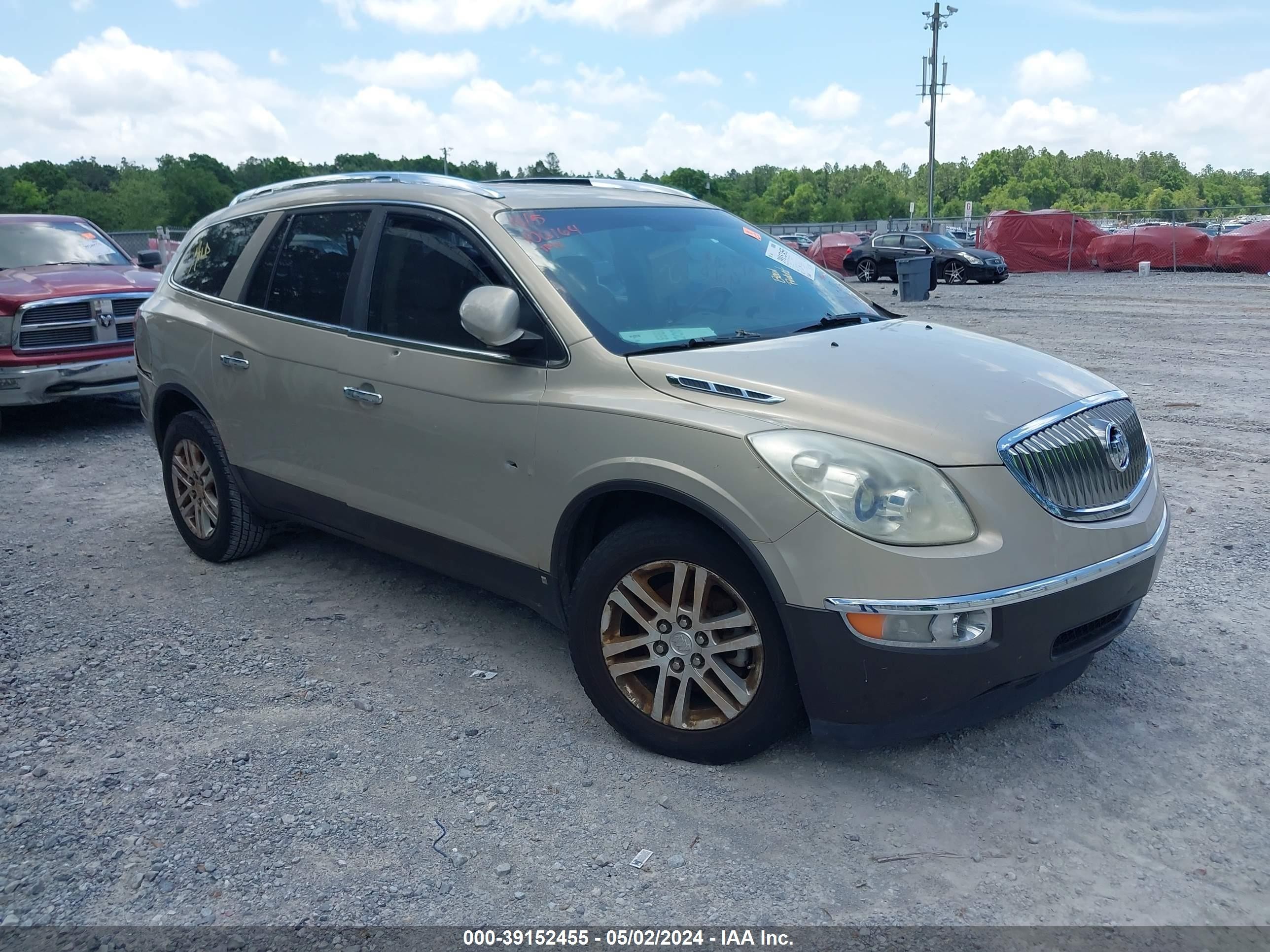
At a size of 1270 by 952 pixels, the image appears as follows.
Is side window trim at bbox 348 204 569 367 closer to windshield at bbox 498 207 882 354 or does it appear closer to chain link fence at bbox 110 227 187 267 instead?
windshield at bbox 498 207 882 354

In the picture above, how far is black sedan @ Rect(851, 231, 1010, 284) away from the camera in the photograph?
28.5m

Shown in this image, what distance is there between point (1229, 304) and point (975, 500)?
64.2ft

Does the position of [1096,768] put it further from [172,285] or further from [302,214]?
[172,285]

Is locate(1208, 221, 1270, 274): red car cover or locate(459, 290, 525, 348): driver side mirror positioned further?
locate(1208, 221, 1270, 274): red car cover

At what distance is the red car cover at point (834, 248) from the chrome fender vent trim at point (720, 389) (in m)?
30.8

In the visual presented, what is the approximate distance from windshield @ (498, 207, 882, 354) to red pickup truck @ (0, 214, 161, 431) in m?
5.77

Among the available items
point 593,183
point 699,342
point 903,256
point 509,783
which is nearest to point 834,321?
point 699,342

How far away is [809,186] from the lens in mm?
123312

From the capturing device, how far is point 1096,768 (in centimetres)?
343

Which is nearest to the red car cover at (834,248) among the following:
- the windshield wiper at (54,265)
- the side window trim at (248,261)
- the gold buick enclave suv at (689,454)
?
the windshield wiper at (54,265)

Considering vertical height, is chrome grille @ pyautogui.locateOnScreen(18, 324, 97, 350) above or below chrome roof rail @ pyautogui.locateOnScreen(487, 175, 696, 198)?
below

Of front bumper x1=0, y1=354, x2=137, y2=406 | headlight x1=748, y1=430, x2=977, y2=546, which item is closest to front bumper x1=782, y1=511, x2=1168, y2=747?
headlight x1=748, y1=430, x2=977, y2=546

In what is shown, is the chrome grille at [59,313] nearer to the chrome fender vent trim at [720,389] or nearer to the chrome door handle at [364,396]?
the chrome door handle at [364,396]

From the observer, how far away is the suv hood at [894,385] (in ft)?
10.2
